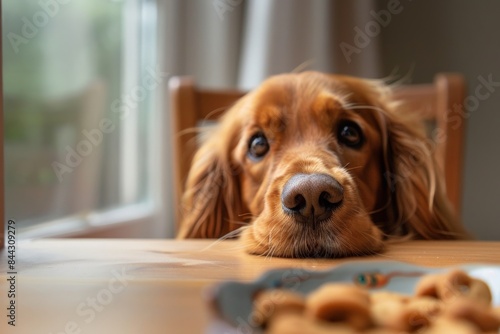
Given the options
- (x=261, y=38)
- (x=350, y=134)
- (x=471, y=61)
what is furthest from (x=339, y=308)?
(x=471, y=61)

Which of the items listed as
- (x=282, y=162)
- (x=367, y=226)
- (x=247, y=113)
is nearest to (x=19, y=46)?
(x=247, y=113)

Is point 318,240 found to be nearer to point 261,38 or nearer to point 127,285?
point 127,285

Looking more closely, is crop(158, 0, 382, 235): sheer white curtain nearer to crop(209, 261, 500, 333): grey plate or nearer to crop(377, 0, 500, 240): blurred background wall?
crop(377, 0, 500, 240): blurred background wall

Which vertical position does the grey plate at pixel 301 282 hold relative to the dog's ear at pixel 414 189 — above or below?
above

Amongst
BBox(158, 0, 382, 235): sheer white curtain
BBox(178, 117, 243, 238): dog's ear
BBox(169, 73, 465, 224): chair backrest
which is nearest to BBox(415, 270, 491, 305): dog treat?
BBox(178, 117, 243, 238): dog's ear

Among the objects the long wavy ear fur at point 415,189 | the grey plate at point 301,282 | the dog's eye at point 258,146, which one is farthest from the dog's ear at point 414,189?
the grey plate at point 301,282

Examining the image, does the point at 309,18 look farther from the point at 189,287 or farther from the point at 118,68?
the point at 189,287

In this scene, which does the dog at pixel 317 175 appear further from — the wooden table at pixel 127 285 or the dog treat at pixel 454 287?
the dog treat at pixel 454 287
